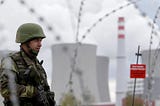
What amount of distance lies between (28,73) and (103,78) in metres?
58.6

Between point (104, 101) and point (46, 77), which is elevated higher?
point (46, 77)

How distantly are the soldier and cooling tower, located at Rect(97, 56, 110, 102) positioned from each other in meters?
49.2

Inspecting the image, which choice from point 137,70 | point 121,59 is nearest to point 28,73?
point 137,70

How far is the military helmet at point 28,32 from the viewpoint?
324 centimetres

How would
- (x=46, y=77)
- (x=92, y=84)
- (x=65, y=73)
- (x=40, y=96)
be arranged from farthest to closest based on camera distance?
(x=92, y=84) → (x=65, y=73) → (x=46, y=77) → (x=40, y=96)

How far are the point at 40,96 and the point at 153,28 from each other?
1.43 meters

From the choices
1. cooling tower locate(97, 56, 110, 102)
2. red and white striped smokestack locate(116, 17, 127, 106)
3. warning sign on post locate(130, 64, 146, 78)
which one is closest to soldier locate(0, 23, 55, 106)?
→ warning sign on post locate(130, 64, 146, 78)

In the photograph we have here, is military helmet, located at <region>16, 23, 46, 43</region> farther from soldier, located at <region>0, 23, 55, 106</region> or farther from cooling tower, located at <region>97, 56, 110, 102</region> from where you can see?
cooling tower, located at <region>97, 56, 110, 102</region>

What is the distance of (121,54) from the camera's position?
57.4m

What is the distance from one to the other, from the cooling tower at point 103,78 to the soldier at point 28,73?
49.2 metres

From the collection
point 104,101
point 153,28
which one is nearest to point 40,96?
point 153,28

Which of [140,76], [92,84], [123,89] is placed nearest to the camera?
[140,76]

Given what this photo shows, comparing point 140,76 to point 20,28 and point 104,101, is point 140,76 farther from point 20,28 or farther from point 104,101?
point 104,101

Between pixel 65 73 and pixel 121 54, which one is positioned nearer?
pixel 65 73
